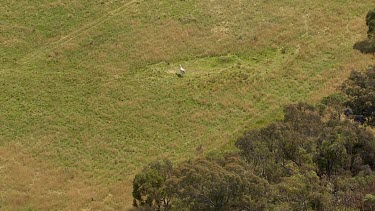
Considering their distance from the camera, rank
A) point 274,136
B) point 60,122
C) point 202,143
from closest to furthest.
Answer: point 274,136 < point 202,143 < point 60,122

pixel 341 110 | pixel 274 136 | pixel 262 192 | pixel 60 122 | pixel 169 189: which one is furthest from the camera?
pixel 60 122

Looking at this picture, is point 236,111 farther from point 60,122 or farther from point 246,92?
point 60,122

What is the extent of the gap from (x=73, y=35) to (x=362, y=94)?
29624 millimetres

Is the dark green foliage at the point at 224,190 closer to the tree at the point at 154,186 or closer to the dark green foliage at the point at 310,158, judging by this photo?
the dark green foliage at the point at 310,158

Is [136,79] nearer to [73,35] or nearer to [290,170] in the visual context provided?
[73,35]

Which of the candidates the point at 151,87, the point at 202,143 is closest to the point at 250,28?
the point at 151,87

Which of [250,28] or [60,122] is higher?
[250,28]

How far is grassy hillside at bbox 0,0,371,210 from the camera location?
40719 mm

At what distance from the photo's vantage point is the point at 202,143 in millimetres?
41969

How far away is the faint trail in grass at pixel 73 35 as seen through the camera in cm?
5316

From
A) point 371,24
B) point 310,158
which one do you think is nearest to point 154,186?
point 310,158

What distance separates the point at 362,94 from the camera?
39.2 meters

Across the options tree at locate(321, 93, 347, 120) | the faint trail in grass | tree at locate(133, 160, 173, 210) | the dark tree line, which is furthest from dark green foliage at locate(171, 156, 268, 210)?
the faint trail in grass

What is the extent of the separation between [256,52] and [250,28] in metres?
3.89
